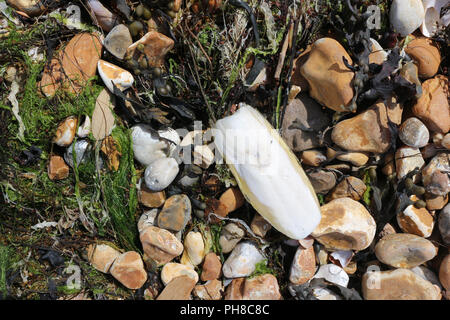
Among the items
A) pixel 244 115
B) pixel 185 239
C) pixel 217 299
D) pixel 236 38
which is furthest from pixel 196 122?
pixel 217 299

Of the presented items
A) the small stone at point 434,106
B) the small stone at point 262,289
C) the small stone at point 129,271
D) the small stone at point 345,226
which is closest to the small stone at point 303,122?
the small stone at point 345,226

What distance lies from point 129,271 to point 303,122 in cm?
153

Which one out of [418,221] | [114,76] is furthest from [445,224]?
[114,76]

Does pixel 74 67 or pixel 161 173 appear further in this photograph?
pixel 74 67

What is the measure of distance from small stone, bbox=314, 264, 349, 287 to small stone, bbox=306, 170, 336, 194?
524 mm

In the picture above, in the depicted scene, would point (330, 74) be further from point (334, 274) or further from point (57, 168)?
point (57, 168)

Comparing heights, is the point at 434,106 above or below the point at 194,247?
above

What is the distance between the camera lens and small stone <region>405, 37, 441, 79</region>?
2.30 metres

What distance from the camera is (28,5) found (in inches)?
101

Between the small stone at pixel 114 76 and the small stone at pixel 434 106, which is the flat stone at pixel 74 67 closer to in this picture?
the small stone at pixel 114 76

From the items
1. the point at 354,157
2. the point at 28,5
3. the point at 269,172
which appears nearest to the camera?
the point at 269,172

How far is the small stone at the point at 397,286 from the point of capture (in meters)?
2.18

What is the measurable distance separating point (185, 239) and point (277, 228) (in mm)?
639
